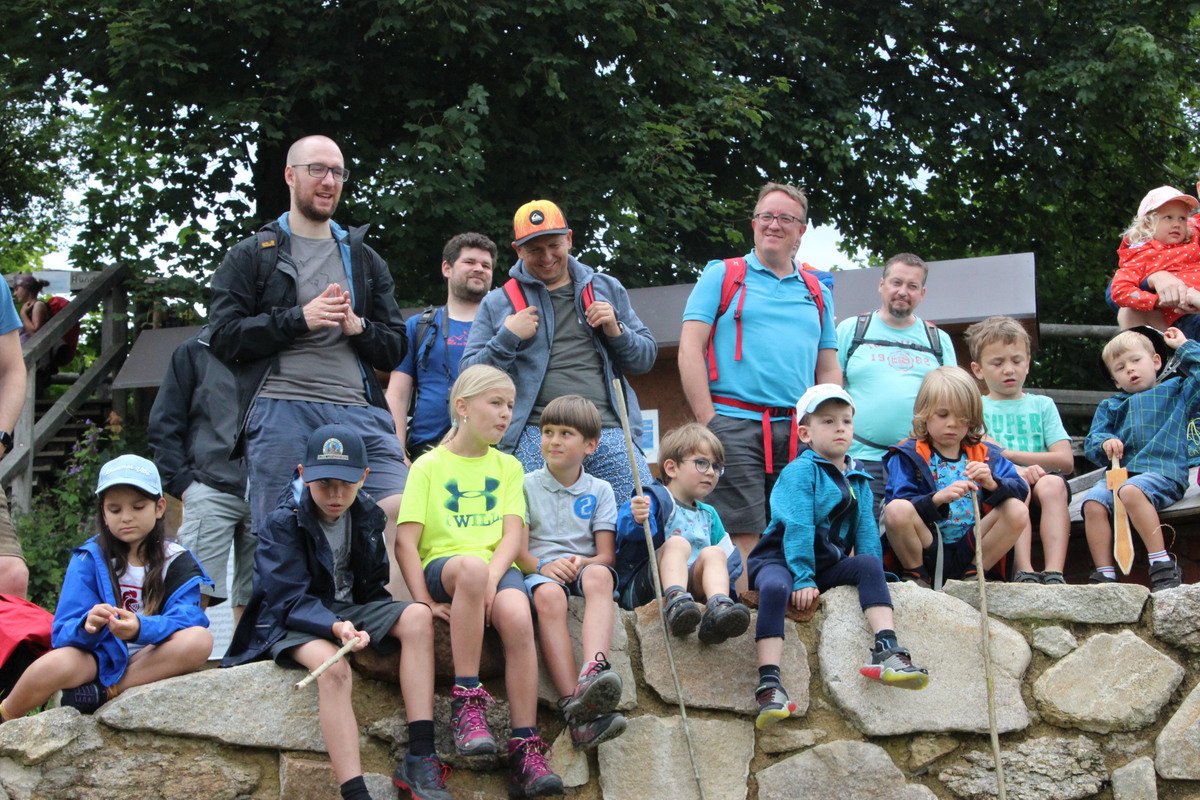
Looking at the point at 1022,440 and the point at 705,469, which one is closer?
the point at 705,469

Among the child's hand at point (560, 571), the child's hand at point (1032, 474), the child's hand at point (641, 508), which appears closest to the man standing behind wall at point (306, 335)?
the child's hand at point (560, 571)

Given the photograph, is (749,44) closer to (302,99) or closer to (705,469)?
(302,99)

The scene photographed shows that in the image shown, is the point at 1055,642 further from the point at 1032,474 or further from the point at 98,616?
the point at 98,616

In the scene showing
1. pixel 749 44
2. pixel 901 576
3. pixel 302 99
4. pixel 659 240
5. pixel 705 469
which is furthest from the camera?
pixel 749 44

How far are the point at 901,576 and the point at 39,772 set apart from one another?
119 inches

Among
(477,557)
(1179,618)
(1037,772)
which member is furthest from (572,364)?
(1179,618)

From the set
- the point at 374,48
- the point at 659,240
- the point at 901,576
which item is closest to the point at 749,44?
the point at 659,240

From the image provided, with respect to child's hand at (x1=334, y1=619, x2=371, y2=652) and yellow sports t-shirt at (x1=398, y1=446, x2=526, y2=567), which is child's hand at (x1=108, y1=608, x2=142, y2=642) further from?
yellow sports t-shirt at (x1=398, y1=446, x2=526, y2=567)

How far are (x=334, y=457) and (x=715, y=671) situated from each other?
1476mm

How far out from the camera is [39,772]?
3811 mm

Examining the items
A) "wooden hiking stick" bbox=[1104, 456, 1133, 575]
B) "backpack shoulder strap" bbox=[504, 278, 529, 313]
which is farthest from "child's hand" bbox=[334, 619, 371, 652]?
"wooden hiking stick" bbox=[1104, 456, 1133, 575]

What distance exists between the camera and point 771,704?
4148mm

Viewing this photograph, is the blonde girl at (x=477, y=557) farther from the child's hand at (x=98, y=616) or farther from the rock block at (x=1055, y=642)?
the rock block at (x=1055, y=642)

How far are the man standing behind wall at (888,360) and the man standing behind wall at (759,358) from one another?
0.16 meters
